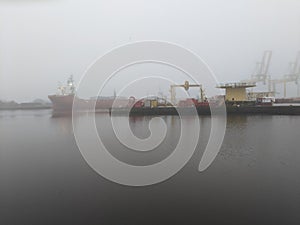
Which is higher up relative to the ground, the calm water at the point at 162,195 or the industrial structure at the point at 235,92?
the industrial structure at the point at 235,92

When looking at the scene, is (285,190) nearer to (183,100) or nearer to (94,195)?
(94,195)

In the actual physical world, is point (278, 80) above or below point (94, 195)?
above

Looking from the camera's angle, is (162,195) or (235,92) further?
(235,92)

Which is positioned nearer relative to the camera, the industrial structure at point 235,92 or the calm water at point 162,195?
the calm water at point 162,195

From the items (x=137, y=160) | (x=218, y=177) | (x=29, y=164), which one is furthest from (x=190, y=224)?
(x=29, y=164)

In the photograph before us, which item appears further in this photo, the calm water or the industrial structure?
the industrial structure

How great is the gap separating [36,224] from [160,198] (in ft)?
3.96

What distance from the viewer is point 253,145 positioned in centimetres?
529

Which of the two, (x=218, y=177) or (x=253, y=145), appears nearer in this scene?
(x=218, y=177)

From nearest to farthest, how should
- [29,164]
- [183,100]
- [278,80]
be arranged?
[29,164], [183,100], [278,80]

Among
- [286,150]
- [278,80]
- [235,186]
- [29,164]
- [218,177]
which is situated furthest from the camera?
[278,80]

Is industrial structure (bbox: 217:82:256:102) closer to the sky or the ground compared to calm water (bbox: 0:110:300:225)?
closer to the sky

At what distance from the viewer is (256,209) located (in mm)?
2330

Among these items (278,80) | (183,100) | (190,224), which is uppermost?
(278,80)
